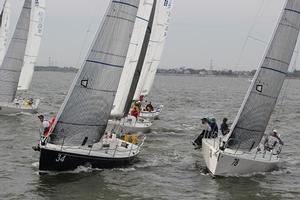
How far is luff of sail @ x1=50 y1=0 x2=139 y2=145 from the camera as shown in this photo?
54.0 feet

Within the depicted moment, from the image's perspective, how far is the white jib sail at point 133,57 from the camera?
2309cm

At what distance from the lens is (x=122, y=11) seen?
17.2 m

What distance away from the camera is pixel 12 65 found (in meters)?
32.4

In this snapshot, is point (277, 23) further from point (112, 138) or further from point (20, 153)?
point (20, 153)

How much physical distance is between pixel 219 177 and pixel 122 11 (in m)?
6.66

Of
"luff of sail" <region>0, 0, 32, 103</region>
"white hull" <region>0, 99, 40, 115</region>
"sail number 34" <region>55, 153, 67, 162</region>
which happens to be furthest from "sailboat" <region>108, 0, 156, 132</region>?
"luff of sail" <region>0, 0, 32, 103</region>

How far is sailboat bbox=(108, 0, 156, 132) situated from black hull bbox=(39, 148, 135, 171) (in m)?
5.40

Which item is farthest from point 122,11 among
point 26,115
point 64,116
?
point 26,115

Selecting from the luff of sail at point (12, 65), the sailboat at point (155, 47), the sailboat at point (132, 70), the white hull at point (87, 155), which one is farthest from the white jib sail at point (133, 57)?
the luff of sail at point (12, 65)

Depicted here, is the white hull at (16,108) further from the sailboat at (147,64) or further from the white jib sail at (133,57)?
the white jib sail at (133,57)

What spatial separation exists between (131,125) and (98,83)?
9.44 meters

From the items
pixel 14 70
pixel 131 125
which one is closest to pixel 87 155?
pixel 131 125

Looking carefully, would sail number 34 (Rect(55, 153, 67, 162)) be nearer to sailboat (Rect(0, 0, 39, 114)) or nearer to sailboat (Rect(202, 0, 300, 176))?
sailboat (Rect(202, 0, 300, 176))

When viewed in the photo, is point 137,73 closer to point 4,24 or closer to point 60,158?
point 60,158
